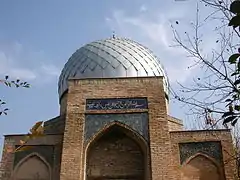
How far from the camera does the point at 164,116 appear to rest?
7.98 metres

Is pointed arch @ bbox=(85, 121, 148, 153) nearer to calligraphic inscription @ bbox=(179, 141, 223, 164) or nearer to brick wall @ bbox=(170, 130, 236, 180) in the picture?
brick wall @ bbox=(170, 130, 236, 180)

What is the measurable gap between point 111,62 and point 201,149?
331 cm

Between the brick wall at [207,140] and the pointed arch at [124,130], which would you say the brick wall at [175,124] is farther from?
the pointed arch at [124,130]

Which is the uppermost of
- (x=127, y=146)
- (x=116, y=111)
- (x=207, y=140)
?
(x=116, y=111)

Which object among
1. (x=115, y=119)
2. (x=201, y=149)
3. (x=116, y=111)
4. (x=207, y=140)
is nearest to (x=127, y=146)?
(x=115, y=119)

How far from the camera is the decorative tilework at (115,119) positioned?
25.9ft

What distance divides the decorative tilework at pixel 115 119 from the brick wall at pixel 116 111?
0.12 m

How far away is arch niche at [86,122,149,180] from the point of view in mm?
7734

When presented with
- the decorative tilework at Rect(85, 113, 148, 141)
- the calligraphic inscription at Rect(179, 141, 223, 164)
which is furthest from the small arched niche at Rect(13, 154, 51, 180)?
the calligraphic inscription at Rect(179, 141, 223, 164)

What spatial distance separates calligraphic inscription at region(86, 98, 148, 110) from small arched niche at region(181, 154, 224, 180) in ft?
5.10

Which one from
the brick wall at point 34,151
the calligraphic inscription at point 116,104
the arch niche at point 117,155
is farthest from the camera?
the calligraphic inscription at point 116,104

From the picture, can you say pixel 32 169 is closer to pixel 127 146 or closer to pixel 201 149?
pixel 127 146

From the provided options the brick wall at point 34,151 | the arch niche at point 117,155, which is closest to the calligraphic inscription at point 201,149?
the arch niche at point 117,155

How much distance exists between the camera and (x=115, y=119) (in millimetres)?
7977
